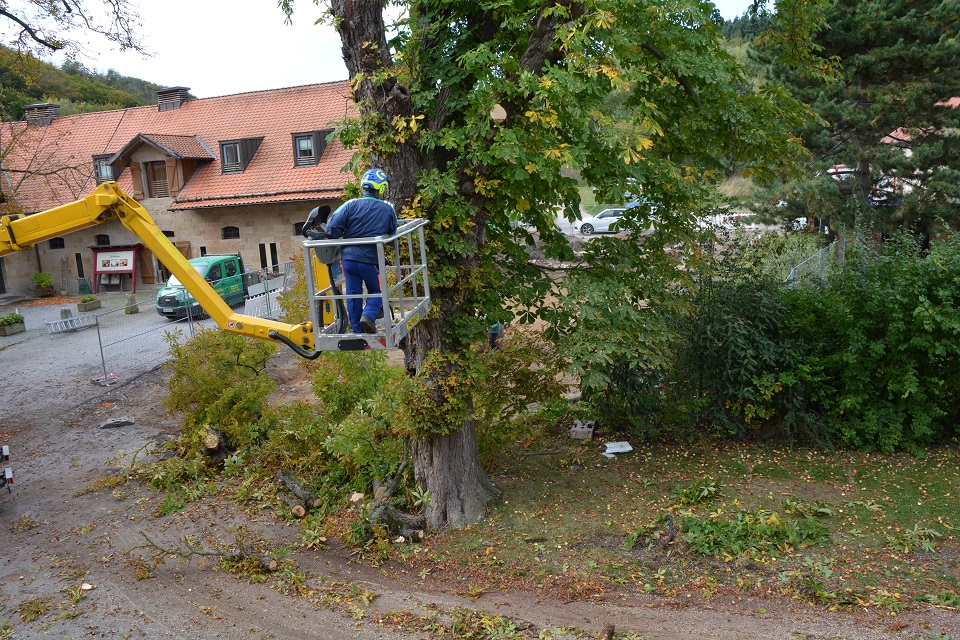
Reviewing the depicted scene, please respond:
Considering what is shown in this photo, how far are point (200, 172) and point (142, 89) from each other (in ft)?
152

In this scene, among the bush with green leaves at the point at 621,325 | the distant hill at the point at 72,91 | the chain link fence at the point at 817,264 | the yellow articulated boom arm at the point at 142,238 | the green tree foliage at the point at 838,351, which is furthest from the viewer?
the distant hill at the point at 72,91

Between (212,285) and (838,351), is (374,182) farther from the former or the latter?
(212,285)

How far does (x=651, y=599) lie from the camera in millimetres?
7383

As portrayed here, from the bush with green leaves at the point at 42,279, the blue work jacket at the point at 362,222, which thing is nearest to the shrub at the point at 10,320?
the bush with green leaves at the point at 42,279

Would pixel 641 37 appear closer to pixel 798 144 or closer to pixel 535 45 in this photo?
pixel 535 45

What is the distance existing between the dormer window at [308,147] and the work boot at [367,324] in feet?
74.0

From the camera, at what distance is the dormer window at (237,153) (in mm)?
28922

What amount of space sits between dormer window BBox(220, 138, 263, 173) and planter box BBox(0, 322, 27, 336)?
33.0 feet

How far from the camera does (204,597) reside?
798cm

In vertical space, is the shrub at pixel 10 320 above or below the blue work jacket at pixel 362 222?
below

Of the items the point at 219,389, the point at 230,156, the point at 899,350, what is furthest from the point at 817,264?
the point at 230,156

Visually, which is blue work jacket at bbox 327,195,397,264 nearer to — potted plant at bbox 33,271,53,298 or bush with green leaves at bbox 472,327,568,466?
bush with green leaves at bbox 472,327,568,466

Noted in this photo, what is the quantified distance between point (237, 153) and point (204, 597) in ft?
79.6

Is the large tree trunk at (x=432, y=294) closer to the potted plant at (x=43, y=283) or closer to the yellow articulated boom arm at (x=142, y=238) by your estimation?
the yellow articulated boom arm at (x=142, y=238)
